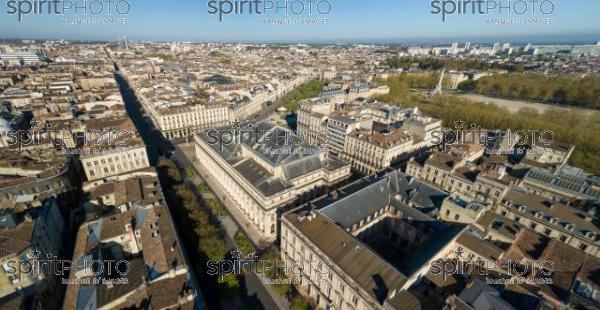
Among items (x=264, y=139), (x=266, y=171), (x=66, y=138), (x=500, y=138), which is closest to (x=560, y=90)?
(x=500, y=138)

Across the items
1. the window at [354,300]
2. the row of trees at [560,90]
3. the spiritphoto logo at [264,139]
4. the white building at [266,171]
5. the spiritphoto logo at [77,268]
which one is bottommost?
the window at [354,300]

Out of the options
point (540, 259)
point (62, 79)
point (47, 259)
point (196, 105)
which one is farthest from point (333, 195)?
point (62, 79)

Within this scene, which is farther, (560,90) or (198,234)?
(560,90)

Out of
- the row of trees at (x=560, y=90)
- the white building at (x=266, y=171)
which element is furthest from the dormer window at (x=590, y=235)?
the row of trees at (x=560, y=90)

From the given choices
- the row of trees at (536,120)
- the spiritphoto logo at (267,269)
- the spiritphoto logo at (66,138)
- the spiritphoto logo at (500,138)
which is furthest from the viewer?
the spiritphoto logo at (500,138)

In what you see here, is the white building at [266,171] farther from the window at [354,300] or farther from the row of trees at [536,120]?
the row of trees at [536,120]

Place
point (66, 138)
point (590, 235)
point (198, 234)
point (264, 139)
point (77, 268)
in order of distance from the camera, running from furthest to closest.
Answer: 1. point (66, 138)
2. point (264, 139)
3. point (198, 234)
4. point (590, 235)
5. point (77, 268)

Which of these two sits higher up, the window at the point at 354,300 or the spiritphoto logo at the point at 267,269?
the window at the point at 354,300

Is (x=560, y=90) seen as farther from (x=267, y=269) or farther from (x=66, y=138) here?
(x=66, y=138)

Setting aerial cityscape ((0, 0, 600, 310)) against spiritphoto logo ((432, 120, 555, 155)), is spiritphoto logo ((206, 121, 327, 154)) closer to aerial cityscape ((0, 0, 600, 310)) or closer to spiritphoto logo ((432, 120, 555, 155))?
aerial cityscape ((0, 0, 600, 310))

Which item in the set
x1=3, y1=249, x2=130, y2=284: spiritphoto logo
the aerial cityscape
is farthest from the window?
x1=3, y1=249, x2=130, y2=284: spiritphoto logo
